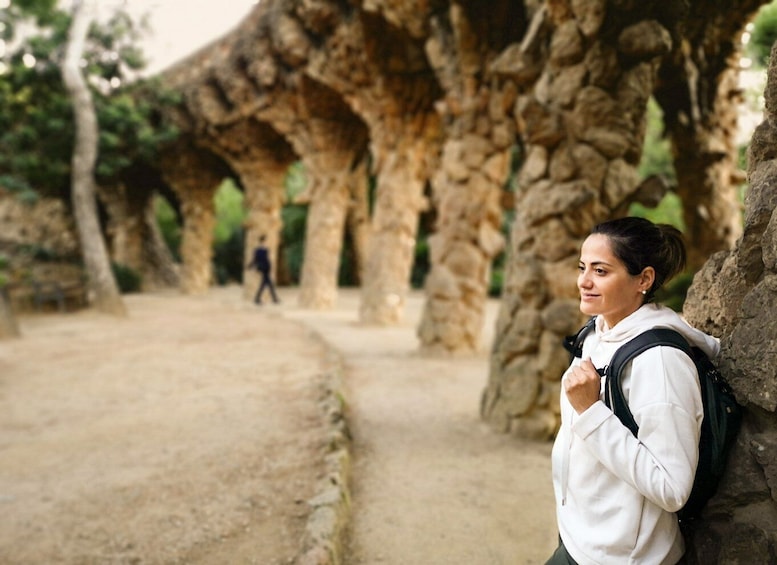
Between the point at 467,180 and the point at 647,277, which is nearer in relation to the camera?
the point at 647,277

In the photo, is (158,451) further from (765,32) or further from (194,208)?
(194,208)

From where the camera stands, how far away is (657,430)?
3.24 ft

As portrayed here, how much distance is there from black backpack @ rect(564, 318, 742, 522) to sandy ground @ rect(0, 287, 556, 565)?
1322mm

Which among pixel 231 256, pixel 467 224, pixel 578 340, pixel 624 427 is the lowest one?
pixel 624 427

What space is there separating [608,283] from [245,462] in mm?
2815

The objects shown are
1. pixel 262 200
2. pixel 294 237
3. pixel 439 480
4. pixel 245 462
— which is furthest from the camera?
pixel 294 237

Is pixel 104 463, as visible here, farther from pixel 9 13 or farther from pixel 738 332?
pixel 9 13

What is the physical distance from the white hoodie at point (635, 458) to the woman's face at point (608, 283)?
0.11ft

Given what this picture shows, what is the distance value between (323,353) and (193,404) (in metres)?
2.16

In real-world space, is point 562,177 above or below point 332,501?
above

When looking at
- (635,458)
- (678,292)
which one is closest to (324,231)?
(678,292)

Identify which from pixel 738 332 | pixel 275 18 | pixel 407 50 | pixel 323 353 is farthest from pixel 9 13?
pixel 738 332

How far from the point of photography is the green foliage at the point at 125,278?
1658cm

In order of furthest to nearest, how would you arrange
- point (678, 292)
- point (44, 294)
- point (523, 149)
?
point (44, 294)
point (678, 292)
point (523, 149)
